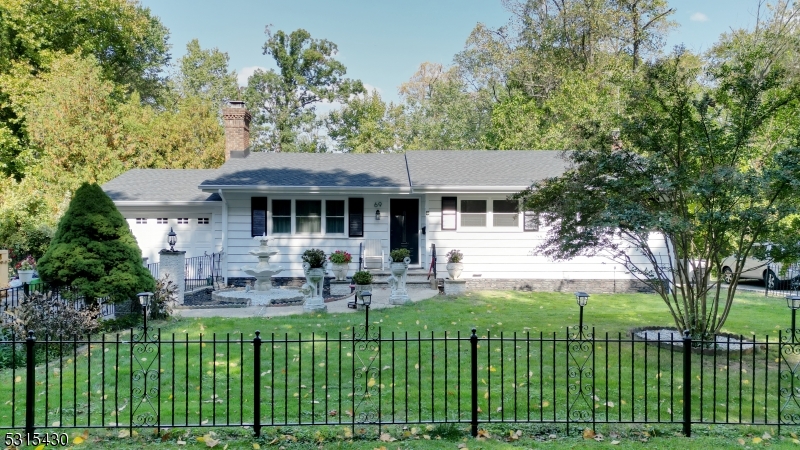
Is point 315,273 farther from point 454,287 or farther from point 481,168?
point 481,168

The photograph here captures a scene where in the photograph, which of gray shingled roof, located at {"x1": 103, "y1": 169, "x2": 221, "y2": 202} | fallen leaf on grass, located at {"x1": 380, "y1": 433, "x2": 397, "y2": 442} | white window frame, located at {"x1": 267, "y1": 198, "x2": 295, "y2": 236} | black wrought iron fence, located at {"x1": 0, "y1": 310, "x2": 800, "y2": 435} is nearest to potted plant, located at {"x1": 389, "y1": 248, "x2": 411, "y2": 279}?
black wrought iron fence, located at {"x1": 0, "y1": 310, "x2": 800, "y2": 435}

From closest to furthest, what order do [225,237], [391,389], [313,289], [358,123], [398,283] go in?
[391,389] < [313,289] < [398,283] < [225,237] < [358,123]

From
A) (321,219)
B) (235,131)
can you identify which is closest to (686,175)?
(321,219)

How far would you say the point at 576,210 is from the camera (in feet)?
24.8

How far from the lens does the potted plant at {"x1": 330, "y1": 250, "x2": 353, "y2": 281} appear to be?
48.1ft

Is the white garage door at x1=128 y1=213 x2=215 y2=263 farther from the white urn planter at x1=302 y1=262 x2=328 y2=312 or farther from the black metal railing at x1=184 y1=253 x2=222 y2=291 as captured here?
the white urn planter at x1=302 y1=262 x2=328 y2=312

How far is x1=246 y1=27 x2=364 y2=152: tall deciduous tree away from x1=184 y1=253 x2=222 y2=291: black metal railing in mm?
20193

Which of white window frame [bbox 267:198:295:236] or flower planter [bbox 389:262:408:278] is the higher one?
white window frame [bbox 267:198:295:236]

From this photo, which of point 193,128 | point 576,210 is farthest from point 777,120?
point 193,128

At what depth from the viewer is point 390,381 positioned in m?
6.17

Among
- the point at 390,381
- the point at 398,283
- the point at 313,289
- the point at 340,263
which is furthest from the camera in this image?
the point at 340,263

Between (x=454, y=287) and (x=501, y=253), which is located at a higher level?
(x=501, y=253)

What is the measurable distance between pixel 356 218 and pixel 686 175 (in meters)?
10.2

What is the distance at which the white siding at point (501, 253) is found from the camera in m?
15.3
